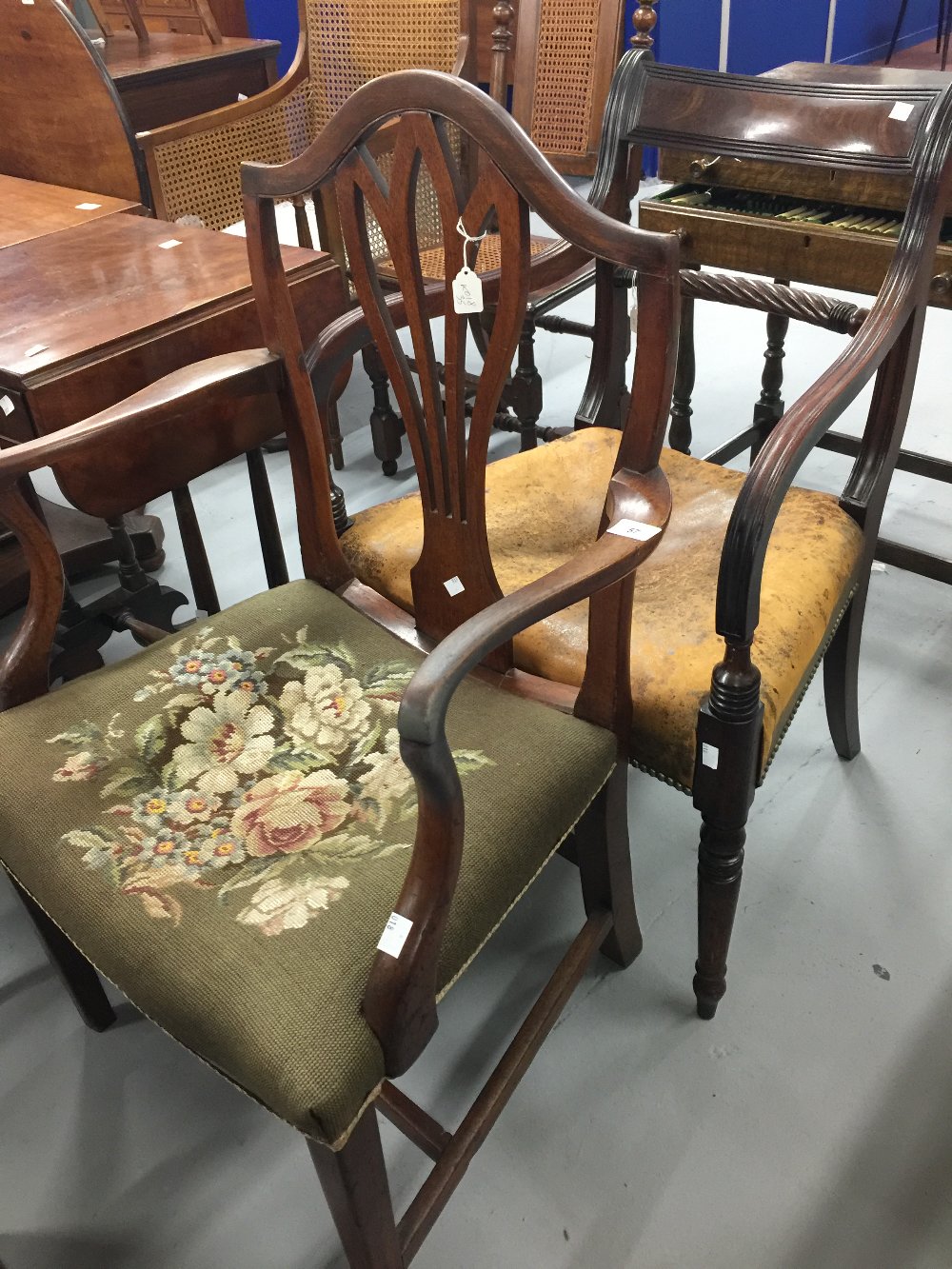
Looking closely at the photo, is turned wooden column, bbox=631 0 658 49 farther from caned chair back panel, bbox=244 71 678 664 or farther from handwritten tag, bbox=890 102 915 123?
caned chair back panel, bbox=244 71 678 664

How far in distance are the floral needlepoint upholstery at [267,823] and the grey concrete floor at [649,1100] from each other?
0.44 m

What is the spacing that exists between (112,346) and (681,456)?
2.72 feet

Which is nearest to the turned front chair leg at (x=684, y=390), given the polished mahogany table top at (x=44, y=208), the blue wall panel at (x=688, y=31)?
the polished mahogany table top at (x=44, y=208)

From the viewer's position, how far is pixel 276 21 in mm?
5141

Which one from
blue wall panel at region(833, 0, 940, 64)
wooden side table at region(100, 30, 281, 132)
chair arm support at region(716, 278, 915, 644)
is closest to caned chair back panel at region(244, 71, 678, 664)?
chair arm support at region(716, 278, 915, 644)

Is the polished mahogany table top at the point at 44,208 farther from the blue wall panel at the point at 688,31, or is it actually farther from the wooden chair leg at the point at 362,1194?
the blue wall panel at the point at 688,31

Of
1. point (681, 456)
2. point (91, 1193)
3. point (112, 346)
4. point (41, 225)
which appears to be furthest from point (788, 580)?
point (41, 225)

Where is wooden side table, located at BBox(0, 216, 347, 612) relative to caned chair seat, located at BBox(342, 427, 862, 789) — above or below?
above

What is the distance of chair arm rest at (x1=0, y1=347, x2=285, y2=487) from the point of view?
998 millimetres

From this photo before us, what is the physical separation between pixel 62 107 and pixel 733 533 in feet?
6.41

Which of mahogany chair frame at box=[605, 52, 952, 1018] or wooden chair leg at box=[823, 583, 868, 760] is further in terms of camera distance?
wooden chair leg at box=[823, 583, 868, 760]

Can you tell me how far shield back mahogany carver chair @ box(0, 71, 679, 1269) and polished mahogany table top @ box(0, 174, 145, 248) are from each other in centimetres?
80

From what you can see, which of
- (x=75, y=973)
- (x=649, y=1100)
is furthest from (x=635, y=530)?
(x=75, y=973)

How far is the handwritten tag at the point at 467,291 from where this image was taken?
0.92 m
